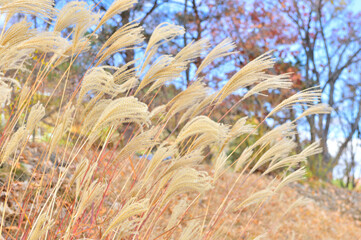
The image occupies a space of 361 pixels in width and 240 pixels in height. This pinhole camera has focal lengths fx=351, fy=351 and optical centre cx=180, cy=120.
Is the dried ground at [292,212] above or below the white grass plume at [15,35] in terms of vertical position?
below

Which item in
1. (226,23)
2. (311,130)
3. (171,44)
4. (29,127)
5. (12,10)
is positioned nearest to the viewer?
(12,10)

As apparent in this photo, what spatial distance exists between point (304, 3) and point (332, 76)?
2.40 metres

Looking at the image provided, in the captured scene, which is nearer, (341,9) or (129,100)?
(129,100)

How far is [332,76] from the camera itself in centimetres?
1087

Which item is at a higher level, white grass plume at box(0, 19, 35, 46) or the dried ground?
white grass plume at box(0, 19, 35, 46)

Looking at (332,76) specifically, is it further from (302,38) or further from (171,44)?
(171,44)

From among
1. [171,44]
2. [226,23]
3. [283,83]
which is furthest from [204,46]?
[226,23]

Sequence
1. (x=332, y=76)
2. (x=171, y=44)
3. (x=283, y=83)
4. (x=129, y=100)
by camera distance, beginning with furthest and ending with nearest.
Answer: (x=332, y=76)
(x=171, y=44)
(x=283, y=83)
(x=129, y=100)

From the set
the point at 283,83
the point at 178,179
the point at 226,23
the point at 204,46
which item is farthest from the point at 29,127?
the point at 226,23

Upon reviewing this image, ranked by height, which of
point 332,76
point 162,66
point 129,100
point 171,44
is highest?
point 332,76

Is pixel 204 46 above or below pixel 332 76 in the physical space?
below

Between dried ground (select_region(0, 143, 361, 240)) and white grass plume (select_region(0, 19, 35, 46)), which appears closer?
white grass plume (select_region(0, 19, 35, 46))

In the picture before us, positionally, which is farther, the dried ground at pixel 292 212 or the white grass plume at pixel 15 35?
the dried ground at pixel 292 212

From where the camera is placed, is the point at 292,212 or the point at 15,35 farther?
the point at 292,212
